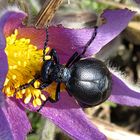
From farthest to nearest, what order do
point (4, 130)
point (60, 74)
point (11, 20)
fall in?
point (60, 74) < point (11, 20) < point (4, 130)

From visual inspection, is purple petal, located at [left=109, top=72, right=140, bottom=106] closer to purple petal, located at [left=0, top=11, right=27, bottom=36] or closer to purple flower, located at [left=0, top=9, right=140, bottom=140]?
purple flower, located at [left=0, top=9, right=140, bottom=140]

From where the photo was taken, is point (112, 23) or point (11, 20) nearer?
point (11, 20)

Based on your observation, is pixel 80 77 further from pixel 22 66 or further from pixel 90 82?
pixel 22 66

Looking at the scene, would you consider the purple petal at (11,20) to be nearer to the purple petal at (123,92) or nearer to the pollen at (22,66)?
the pollen at (22,66)

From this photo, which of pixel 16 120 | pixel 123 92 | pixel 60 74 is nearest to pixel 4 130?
pixel 16 120

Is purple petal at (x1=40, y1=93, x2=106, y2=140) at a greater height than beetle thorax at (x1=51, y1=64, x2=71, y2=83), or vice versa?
beetle thorax at (x1=51, y1=64, x2=71, y2=83)

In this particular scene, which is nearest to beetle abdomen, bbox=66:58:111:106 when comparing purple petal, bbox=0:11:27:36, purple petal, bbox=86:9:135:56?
purple petal, bbox=86:9:135:56

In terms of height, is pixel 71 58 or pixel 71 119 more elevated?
pixel 71 58

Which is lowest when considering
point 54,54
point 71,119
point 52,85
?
point 71,119
